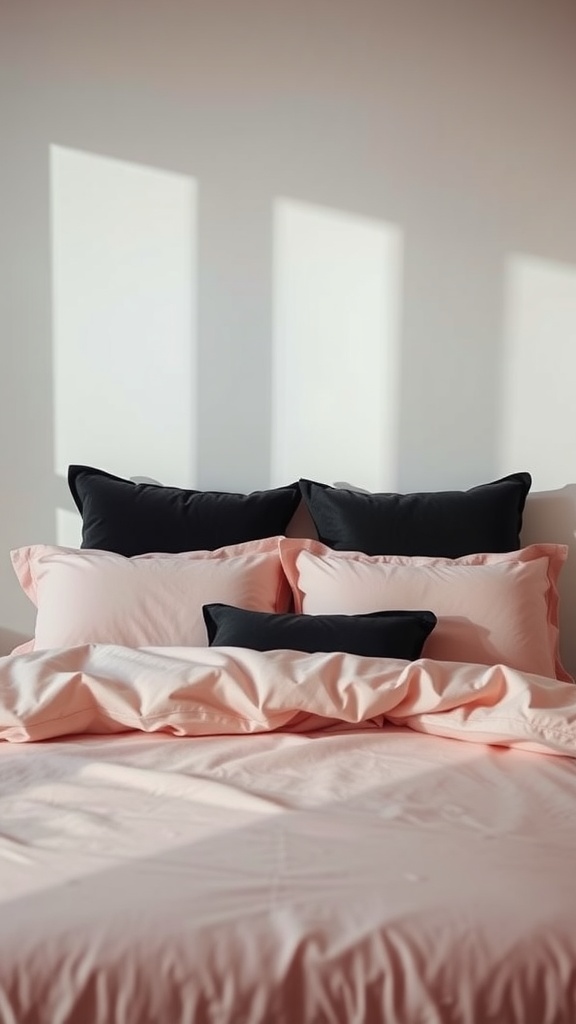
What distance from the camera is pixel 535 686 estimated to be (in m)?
2.25

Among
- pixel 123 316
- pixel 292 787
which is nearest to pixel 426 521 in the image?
pixel 123 316

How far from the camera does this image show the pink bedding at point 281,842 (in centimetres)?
139

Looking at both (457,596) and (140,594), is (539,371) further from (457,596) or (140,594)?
(140,594)

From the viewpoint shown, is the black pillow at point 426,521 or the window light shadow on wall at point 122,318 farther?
the window light shadow on wall at point 122,318

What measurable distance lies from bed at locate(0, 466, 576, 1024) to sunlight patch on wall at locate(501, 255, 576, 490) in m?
0.21

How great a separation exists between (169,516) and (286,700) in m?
1.15

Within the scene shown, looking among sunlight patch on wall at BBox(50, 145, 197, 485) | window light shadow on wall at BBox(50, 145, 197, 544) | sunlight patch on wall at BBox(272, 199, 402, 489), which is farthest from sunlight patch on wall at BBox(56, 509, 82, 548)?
sunlight patch on wall at BBox(272, 199, 402, 489)

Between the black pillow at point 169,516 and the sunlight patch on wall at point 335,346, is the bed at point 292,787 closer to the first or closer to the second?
the black pillow at point 169,516

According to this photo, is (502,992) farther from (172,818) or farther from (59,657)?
(59,657)

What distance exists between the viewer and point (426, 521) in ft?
10.5

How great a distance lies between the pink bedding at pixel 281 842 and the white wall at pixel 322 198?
4.07 feet

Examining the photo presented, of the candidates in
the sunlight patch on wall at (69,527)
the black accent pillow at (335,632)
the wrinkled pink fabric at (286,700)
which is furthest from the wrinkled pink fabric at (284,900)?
the sunlight patch on wall at (69,527)

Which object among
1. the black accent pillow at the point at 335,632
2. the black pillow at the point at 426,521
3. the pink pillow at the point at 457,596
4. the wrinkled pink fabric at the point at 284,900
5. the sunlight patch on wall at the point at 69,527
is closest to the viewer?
the wrinkled pink fabric at the point at 284,900

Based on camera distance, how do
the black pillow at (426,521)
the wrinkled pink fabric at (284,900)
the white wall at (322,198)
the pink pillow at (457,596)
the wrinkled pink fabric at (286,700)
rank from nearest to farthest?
the wrinkled pink fabric at (284,900) < the wrinkled pink fabric at (286,700) < the pink pillow at (457,596) < the black pillow at (426,521) < the white wall at (322,198)
